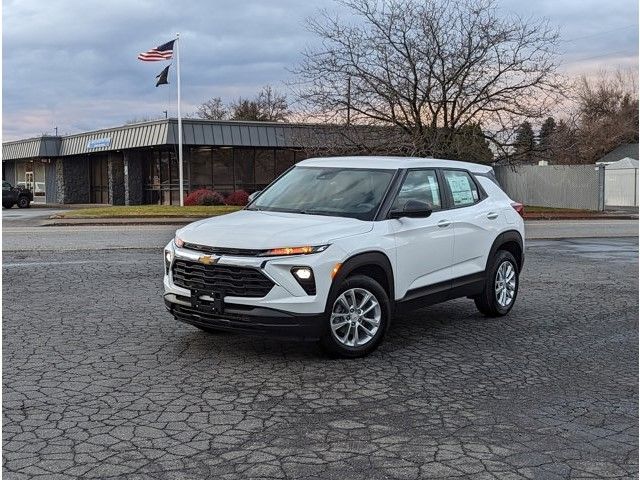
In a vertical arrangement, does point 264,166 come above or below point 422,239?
above

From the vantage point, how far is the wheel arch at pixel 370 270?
5887mm

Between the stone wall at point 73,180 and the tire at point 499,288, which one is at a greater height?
the stone wall at point 73,180

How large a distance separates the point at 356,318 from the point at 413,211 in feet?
3.72

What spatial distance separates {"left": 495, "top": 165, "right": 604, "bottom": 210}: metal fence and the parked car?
26354mm

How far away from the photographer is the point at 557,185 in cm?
3691


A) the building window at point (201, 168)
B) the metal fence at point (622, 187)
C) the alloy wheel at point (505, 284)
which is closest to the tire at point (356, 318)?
the alloy wheel at point (505, 284)

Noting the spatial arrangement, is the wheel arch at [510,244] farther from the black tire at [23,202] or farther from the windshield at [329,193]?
the black tire at [23,202]

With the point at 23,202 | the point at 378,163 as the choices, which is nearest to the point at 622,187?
the point at 23,202

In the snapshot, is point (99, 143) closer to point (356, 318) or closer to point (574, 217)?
point (574, 217)

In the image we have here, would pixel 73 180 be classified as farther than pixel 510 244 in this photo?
Yes

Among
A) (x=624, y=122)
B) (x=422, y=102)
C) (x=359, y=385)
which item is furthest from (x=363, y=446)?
(x=624, y=122)

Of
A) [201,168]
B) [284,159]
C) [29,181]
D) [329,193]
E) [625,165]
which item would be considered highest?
[284,159]

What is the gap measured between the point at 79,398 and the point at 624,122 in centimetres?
6987

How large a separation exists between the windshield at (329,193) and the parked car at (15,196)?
114 feet
